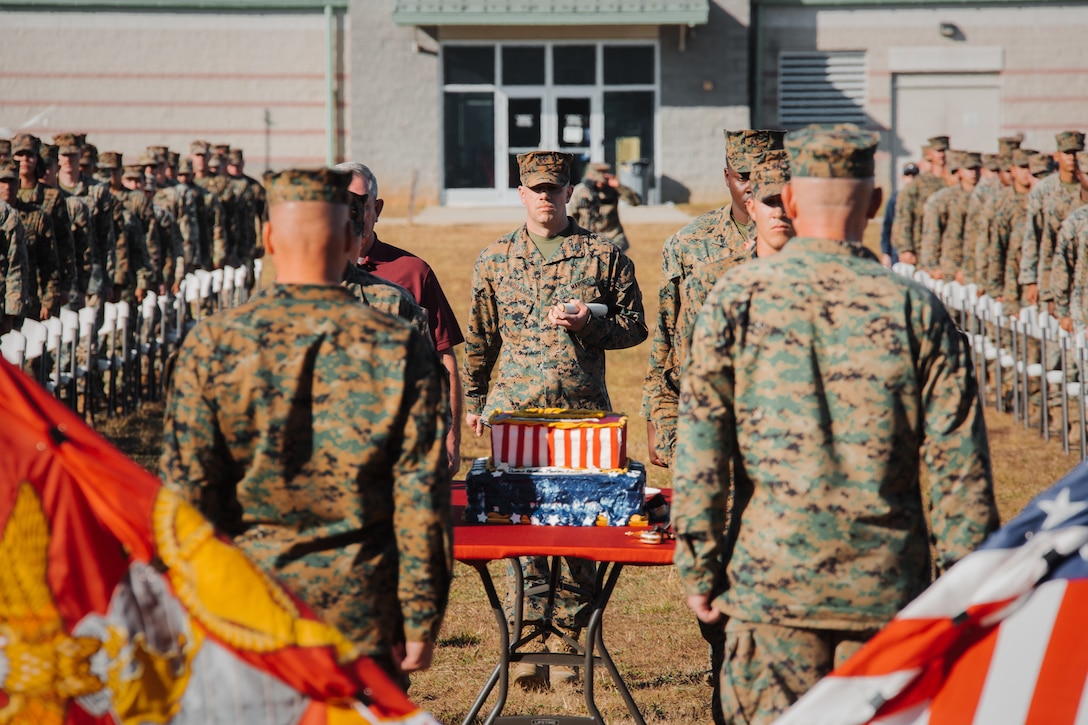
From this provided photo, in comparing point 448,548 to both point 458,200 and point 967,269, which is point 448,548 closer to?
point 967,269

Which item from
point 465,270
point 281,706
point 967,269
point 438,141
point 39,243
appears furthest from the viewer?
point 438,141

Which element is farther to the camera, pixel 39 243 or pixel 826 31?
pixel 826 31

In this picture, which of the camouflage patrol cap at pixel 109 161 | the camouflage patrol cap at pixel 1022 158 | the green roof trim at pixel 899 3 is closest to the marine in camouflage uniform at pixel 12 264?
the camouflage patrol cap at pixel 109 161

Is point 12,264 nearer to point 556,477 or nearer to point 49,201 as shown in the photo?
point 49,201

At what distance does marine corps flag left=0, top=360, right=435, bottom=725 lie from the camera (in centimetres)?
331

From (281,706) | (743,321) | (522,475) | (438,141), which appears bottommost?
(281,706)

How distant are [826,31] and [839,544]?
98.3 ft

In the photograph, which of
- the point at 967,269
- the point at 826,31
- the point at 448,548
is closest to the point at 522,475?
the point at 448,548

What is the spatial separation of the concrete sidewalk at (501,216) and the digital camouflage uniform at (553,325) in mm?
19449

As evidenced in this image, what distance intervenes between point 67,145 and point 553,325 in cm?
1014

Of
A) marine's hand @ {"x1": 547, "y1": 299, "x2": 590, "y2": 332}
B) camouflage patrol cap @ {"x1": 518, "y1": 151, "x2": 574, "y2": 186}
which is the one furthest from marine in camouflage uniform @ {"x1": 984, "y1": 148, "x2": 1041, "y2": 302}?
marine's hand @ {"x1": 547, "y1": 299, "x2": 590, "y2": 332}

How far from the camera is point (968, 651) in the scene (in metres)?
3.52

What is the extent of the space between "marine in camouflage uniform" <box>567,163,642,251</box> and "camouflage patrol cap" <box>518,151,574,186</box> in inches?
446

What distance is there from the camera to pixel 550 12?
95.1ft
